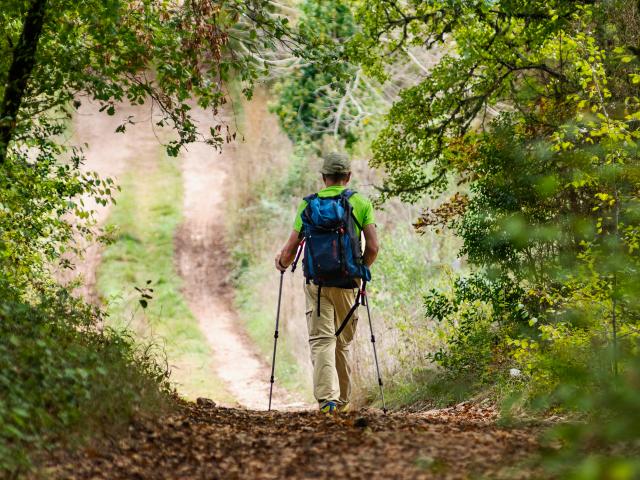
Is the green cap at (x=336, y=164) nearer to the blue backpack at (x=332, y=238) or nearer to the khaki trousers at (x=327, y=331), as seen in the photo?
the blue backpack at (x=332, y=238)

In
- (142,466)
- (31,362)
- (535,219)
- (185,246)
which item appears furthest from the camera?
(185,246)

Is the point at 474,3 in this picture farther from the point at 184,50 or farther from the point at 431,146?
the point at 184,50

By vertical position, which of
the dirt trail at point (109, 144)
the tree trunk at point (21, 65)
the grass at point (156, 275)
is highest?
the dirt trail at point (109, 144)

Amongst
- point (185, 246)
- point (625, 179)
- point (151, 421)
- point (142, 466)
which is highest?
point (185, 246)

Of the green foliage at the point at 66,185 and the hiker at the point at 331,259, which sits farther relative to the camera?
the hiker at the point at 331,259

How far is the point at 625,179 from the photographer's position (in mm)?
7660

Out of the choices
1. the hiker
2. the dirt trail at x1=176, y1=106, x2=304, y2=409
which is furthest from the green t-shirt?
the dirt trail at x1=176, y1=106, x2=304, y2=409

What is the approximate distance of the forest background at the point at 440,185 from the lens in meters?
5.18

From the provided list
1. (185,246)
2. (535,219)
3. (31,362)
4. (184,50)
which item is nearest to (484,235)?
(535,219)

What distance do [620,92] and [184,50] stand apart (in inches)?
178

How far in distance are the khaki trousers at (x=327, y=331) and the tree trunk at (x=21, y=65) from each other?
2.73 m

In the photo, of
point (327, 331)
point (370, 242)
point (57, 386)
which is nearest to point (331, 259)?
point (370, 242)

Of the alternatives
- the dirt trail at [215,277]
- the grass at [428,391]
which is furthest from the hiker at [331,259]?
the dirt trail at [215,277]

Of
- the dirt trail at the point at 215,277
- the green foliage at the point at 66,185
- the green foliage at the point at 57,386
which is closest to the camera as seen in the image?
the green foliage at the point at 57,386
